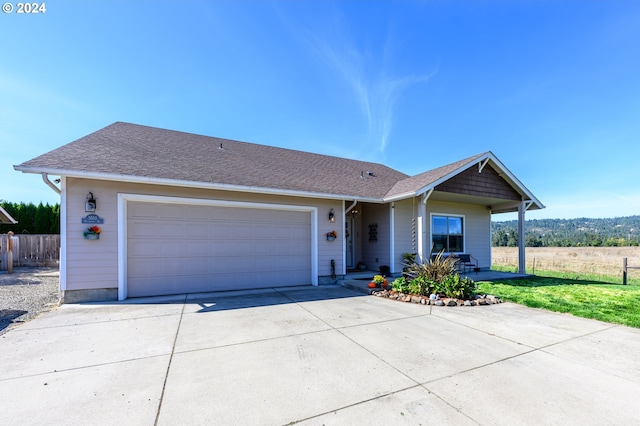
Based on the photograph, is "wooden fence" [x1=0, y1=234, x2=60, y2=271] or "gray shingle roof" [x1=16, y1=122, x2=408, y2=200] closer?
"gray shingle roof" [x1=16, y1=122, x2=408, y2=200]

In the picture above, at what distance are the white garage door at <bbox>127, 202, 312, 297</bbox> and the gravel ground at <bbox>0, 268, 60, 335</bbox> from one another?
5.71 feet

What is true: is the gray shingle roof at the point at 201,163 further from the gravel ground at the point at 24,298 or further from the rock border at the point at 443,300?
the rock border at the point at 443,300

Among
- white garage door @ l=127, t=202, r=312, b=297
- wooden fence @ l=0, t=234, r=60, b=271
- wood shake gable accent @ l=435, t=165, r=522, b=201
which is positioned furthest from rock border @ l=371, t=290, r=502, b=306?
wooden fence @ l=0, t=234, r=60, b=271

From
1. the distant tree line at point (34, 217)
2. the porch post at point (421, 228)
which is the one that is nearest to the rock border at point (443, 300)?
the porch post at point (421, 228)

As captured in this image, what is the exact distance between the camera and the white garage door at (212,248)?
6645 millimetres

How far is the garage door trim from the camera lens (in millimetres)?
6289

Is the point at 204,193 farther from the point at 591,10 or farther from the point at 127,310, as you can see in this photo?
the point at 591,10

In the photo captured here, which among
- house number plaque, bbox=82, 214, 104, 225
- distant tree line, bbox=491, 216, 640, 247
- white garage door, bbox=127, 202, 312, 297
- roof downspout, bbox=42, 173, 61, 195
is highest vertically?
roof downspout, bbox=42, 173, 61, 195

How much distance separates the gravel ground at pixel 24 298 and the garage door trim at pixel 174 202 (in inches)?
54.0

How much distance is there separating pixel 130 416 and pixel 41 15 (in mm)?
8533

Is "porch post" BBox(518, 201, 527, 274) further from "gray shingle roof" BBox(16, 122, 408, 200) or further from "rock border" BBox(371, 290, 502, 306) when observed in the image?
"rock border" BBox(371, 290, 502, 306)

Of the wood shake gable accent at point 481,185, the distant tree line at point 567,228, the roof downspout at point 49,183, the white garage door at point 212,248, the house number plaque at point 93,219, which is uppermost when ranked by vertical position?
the wood shake gable accent at point 481,185

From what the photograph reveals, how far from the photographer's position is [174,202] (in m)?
6.91

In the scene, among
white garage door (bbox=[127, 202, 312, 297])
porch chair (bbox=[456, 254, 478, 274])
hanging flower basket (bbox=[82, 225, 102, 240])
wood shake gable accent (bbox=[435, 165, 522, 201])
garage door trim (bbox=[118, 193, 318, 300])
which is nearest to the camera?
hanging flower basket (bbox=[82, 225, 102, 240])
